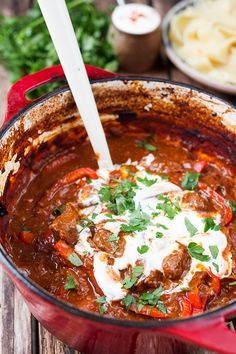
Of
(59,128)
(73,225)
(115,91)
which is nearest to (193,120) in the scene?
(115,91)

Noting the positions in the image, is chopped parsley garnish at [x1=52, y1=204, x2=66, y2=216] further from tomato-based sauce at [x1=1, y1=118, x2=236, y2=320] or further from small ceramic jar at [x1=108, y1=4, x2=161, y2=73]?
small ceramic jar at [x1=108, y1=4, x2=161, y2=73]

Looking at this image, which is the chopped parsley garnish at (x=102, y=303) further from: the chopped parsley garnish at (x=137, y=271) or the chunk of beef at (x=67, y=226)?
the chunk of beef at (x=67, y=226)

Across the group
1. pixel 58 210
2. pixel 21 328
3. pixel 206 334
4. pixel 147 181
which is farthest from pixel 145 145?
pixel 206 334

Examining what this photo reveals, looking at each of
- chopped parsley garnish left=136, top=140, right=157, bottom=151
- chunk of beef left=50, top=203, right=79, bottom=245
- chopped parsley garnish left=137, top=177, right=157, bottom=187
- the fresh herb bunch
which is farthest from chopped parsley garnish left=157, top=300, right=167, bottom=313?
the fresh herb bunch

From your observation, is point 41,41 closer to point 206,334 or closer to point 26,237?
point 26,237

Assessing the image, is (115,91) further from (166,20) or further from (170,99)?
(166,20)

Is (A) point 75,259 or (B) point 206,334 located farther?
(A) point 75,259
